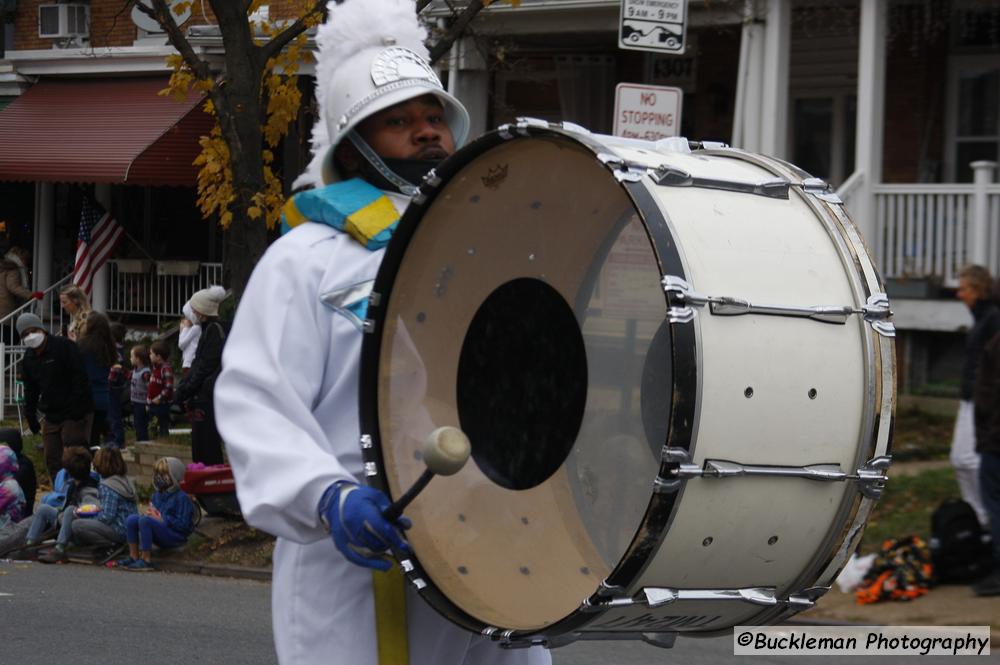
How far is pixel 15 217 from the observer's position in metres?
22.5

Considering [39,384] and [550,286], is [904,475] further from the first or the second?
[550,286]

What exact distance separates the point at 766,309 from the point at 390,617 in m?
0.97

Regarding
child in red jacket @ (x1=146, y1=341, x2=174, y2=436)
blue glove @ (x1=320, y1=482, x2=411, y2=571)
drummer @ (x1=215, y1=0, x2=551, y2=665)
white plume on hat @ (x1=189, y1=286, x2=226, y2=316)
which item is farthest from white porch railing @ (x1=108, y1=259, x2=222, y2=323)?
blue glove @ (x1=320, y1=482, x2=411, y2=571)

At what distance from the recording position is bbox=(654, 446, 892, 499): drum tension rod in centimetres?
254

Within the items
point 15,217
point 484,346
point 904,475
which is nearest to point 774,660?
point 904,475

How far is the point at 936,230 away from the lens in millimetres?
13508

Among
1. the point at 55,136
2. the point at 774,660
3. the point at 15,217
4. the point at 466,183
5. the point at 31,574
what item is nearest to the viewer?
the point at 466,183

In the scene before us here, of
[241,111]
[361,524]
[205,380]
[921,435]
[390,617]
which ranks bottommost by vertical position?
[921,435]

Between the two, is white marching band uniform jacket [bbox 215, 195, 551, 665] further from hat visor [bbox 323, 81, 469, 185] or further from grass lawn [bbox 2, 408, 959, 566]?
grass lawn [bbox 2, 408, 959, 566]

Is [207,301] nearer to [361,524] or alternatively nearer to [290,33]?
[290,33]

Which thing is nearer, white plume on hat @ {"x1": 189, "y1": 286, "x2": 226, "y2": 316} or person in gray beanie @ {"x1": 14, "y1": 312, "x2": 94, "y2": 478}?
white plume on hat @ {"x1": 189, "y1": 286, "x2": 226, "y2": 316}

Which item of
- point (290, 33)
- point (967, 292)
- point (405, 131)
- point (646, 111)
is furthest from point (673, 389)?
point (290, 33)

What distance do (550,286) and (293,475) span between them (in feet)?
2.48

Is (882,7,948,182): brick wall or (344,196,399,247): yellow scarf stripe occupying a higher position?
(882,7,948,182): brick wall
